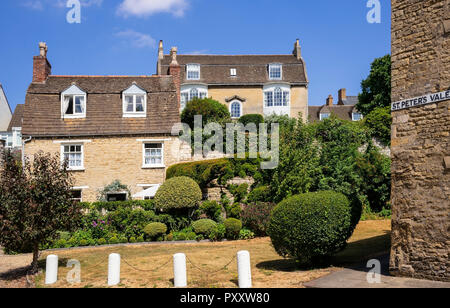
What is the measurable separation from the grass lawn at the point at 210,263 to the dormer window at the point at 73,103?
10878 millimetres

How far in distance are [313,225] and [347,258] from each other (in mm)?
2709

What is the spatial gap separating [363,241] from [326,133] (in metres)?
9.05

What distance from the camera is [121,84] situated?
86.1 feet

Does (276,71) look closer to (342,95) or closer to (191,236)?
(342,95)

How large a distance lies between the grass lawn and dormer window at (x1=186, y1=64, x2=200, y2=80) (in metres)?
22.4

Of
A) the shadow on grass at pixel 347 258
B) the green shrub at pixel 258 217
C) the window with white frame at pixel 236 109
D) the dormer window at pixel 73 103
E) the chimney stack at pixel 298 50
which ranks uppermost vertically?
the chimney stack at pixel 298 50

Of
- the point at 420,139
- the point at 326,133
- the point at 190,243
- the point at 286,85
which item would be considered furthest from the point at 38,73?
the point at 420,139

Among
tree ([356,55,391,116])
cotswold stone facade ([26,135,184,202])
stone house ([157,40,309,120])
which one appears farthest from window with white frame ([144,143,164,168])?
tree ([356,55,391,116])

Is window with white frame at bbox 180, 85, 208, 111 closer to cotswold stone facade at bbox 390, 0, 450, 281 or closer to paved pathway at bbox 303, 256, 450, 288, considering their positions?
cotswold stone facade at bbox 390, 0, 450, 281

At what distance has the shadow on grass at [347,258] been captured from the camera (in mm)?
10805

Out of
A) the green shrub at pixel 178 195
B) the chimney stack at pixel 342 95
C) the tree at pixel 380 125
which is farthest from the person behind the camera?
the chimney stack at pixel 342 95

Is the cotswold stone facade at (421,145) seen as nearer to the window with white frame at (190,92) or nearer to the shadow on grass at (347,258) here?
the shadow on grass at (347,258)

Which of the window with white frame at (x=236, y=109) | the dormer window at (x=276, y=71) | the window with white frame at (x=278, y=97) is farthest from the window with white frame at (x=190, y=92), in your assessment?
the dormer window at (x=276, y=71)
